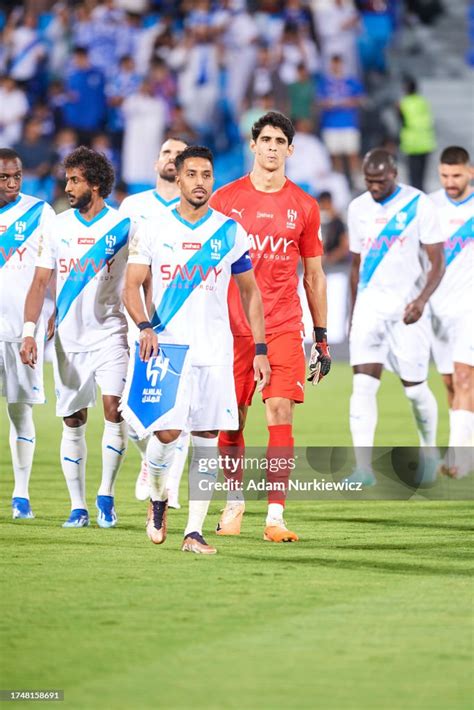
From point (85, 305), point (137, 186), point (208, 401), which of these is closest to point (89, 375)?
point (85, 305)

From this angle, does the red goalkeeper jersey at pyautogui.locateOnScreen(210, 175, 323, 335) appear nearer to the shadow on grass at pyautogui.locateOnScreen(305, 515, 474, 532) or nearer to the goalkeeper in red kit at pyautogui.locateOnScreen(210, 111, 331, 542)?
the goalkeeper in red kit at pyautogui.locateOnScreen(210, 111, 331, 542)

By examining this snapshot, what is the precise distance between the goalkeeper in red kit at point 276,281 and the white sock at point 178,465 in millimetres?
1074

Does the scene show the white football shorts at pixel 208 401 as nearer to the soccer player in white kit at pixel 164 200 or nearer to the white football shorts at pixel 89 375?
the white football shorts at pixel 89 375

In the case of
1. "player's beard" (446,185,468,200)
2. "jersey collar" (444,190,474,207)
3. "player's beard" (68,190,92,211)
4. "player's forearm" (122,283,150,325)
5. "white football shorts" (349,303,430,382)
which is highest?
"player's beard" (446,185,468,200)

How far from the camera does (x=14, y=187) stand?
31.1 ft

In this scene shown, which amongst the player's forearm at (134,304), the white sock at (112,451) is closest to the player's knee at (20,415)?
the white sock at (112,451)

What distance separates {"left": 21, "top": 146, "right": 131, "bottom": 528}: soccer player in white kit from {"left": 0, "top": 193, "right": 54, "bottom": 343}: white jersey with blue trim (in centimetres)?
47

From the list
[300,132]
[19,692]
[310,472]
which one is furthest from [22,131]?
[19,692]

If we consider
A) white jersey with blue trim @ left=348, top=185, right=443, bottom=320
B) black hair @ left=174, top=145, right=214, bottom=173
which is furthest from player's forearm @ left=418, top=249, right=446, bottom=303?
black hair @ left=174, top=145, right=214, bottom=173

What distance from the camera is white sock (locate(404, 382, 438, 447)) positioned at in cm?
1117

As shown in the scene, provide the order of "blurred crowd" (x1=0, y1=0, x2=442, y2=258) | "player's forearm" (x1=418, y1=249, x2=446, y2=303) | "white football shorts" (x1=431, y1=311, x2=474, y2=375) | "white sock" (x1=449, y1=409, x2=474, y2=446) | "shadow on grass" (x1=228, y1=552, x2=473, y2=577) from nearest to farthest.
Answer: "shadow on grass" (x1=228, y1=552, x2=473, y2=577) → "player's forearm" (x1=418, y1=249, x2=446, y2=303) → "white sock" (x1=449, y1=409, x2=474, y2=446) → "white football shorts" (x1=431, y1=311, x2=474, y2=375) → "blurred crowd" (x1=0, y1=0, x2=442, y2=258)

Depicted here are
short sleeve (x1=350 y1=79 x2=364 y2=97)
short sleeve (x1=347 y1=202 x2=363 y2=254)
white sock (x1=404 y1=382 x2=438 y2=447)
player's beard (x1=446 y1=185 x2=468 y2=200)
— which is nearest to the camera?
short sleeve (x1=347 y1=202 x2=363 y2=254)

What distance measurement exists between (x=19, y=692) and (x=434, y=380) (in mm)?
13486

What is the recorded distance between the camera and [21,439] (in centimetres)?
964
